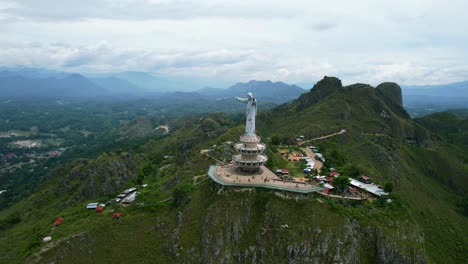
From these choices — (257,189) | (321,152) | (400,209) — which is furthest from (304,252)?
(321,152)

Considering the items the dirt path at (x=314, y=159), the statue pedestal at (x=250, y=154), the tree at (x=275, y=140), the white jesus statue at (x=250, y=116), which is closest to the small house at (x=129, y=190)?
the statue pedestal at (x=250, y=154)

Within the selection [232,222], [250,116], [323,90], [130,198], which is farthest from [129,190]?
[323,90]

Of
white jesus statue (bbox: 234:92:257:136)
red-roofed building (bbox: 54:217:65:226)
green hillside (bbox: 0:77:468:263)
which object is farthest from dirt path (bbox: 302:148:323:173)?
red-roofed building (bbox: 54:217:65:226)

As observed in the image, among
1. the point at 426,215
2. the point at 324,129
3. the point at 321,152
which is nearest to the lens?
the point at 426,215

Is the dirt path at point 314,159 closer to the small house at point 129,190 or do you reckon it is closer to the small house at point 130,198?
the small house at point 130,198

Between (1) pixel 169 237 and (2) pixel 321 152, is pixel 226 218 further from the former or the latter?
(2) pixel 321 152

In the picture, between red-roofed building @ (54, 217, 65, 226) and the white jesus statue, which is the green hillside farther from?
the white jesus statue
